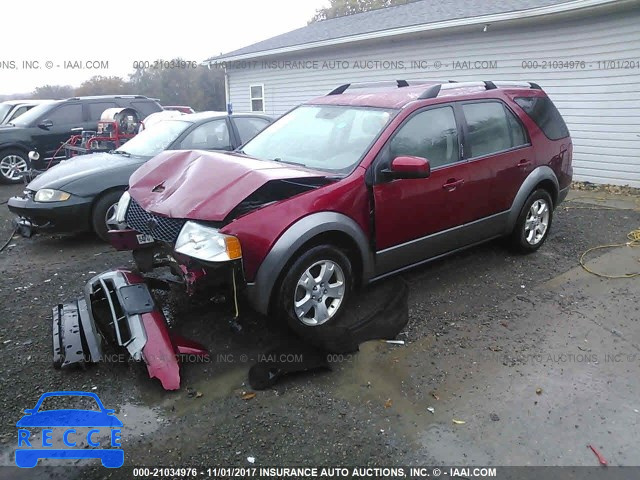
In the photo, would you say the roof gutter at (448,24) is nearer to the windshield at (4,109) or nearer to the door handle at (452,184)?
the door handle at (452,184)

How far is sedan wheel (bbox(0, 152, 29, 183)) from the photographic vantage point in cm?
1066

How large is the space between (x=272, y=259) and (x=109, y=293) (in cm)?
131

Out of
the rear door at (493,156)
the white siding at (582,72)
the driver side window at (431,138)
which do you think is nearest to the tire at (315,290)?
the driver side window at (431,138)

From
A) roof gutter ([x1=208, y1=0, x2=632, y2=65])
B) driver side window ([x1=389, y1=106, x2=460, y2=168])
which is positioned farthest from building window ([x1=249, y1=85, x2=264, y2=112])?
driver side window ([x1=389, y1=106, x2=460, y2=168])

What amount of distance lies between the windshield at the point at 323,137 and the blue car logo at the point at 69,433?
7.63 feet

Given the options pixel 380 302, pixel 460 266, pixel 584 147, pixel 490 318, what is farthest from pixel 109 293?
pixel 584 147

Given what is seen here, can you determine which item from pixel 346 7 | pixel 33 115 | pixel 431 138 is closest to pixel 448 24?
pixel 431 138

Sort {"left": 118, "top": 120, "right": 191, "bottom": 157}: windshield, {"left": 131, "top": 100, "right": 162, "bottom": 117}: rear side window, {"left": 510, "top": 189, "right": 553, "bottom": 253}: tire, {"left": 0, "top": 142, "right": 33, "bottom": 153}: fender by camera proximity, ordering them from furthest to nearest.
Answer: {"left": 131, "top": 100, "right": 162, "bottom": 117}: rear side window → {"left": 0, "top": 142, "right": 33, "bottom": 153}: fender → {"left": 118, "top": 120, "right": 191, "bottom": 157}: windshield → {"left": 510, "top": 189, "right": 553, "bottom": 253}: tire

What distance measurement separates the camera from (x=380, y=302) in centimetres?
422

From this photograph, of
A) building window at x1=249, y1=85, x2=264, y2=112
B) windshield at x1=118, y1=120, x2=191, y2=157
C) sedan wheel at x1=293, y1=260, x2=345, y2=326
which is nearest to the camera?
sedan wheel at x1=293, y1=260, x2=345, y2=326

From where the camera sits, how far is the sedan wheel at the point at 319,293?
355cm

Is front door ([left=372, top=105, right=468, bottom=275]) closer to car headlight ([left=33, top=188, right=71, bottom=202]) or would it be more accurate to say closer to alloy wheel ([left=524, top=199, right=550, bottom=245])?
alloy wheel ([left=524, top=199, right=550, bottom=245])

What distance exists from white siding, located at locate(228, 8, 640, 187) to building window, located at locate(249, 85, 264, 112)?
661cm

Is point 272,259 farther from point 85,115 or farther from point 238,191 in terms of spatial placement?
point 85,115
